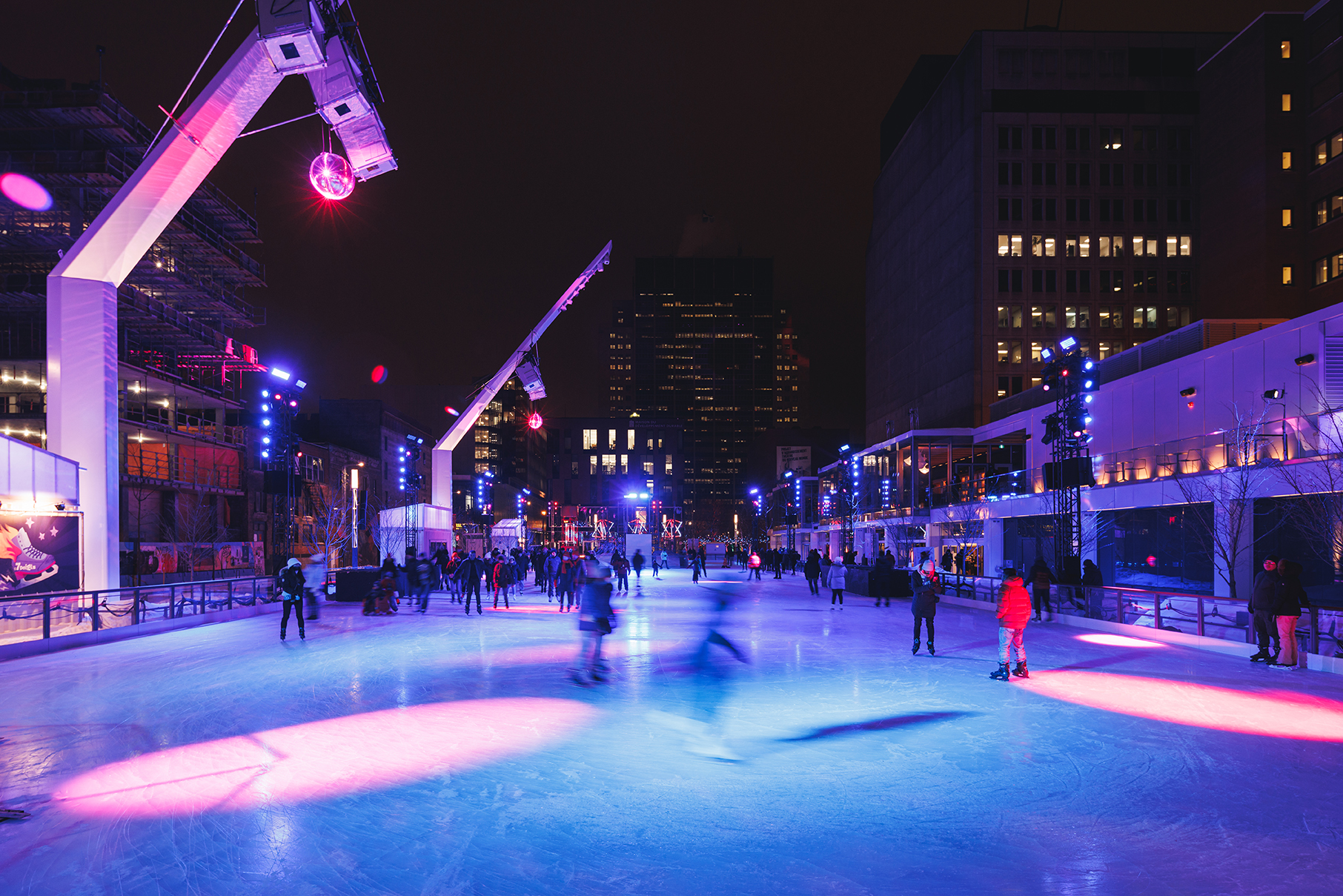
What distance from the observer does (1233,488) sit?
20391 mm

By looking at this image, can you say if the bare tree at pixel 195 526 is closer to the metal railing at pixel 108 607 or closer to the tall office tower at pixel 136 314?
the tall office tower at pixel 136 314

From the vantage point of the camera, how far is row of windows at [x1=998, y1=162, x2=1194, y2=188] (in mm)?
55688

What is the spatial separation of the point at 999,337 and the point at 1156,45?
25046 mm

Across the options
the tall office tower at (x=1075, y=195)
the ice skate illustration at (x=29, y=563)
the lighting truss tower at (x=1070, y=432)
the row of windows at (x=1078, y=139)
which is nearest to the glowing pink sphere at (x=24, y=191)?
the ice skate illustration at (x=29, y=563)

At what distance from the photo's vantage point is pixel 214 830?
4.88 metres

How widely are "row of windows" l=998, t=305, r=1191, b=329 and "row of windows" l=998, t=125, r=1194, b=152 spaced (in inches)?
452

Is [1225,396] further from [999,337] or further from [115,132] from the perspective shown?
[115,132]

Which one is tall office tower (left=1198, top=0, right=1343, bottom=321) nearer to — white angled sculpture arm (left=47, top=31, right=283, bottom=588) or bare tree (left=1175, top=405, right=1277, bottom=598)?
bare tree (left=1175, top=405, right=1277, bottom=598)

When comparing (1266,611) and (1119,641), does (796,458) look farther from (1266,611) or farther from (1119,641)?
(1266,611)

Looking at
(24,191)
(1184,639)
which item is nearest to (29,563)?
(1184,639)

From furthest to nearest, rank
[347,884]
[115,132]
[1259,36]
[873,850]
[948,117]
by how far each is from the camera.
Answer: [948,117] < [1259,36] < [115,132] < [873,850] < [347,884]

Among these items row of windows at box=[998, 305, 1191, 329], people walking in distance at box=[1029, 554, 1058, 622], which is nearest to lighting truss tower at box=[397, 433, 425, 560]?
people walking in distance at box=[1029, 554, 1058, 622]

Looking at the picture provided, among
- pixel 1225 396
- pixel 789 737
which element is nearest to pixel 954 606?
pixel 1225 396

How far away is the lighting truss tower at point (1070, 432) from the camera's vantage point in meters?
20.3
